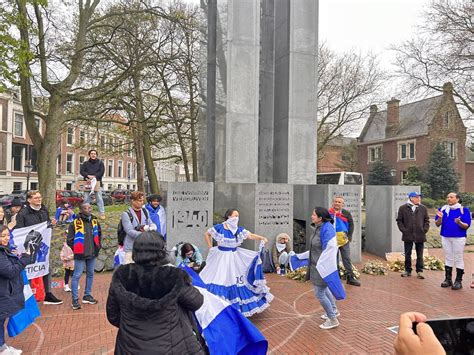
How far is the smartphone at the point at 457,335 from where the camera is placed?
2.03m

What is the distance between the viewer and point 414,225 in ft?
31.1

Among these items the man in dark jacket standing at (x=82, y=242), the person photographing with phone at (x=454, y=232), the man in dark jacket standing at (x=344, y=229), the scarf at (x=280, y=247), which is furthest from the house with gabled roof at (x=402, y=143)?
the man in dark jacket standing at (x=82, y=242)

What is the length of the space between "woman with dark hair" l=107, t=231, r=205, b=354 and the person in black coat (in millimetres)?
2376

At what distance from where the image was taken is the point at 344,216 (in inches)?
365

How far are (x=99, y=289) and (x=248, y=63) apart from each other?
8.83m

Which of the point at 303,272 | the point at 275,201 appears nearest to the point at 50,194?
the point at 275,201

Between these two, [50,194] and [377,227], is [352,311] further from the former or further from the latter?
[50,194]

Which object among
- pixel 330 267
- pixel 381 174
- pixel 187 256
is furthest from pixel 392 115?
pixel 187 256

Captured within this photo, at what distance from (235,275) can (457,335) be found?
4440mm

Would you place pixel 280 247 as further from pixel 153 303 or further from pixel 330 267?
pixel 153 303

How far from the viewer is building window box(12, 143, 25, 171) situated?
143 feet

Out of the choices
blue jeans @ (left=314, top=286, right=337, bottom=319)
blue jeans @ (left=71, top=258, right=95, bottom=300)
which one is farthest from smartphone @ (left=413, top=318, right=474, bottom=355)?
blue jeans @ (left=71, top=258, right=95, bottom=300)

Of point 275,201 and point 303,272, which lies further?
point 275,201

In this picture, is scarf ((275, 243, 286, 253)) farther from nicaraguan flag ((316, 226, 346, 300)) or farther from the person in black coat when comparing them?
the person in black coat
